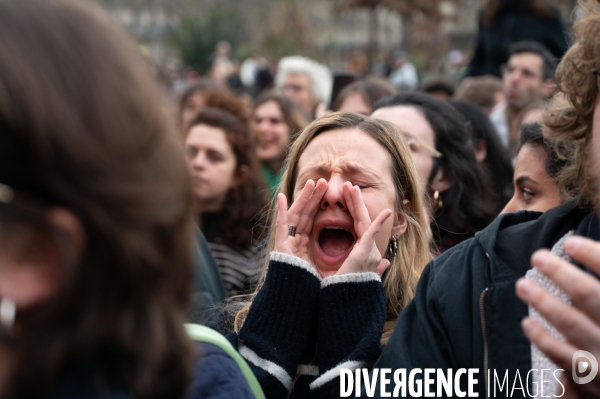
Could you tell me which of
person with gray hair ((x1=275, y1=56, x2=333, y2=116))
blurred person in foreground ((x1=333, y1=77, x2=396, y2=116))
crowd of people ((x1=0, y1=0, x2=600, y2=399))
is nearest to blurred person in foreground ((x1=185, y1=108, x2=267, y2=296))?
blurred person in foreground ((x1=333, y1=77, x2=396, y2=116))

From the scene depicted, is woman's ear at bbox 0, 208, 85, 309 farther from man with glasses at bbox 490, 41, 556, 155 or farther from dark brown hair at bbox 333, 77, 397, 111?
man with glasses at bbox 490, 41, 556, 155

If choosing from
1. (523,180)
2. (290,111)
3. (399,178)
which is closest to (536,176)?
(523,180)

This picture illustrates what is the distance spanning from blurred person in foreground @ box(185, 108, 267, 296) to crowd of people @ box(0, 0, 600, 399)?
3.46ft

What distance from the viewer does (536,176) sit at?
3.24 metres

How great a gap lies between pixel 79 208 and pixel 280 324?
4.31ft

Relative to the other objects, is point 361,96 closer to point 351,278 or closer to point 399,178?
point 399,178

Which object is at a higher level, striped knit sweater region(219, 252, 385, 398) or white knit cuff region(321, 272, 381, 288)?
white knit cuff region(321, 272, 381, 288)

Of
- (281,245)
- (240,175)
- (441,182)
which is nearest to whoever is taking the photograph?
(281,245)

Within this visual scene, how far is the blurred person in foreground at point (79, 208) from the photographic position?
1.08 metres

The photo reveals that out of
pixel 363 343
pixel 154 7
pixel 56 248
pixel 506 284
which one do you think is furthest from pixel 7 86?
pixel 154 7

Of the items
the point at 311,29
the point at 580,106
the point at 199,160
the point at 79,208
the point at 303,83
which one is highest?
the point at 311,29

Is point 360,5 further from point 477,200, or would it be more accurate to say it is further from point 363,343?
point 363,343

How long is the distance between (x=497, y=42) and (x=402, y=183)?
23.6 ft

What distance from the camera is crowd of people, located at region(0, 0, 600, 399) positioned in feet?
3.64
